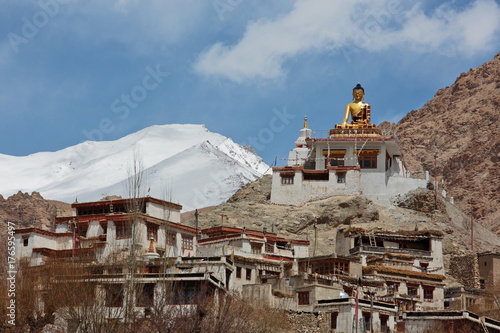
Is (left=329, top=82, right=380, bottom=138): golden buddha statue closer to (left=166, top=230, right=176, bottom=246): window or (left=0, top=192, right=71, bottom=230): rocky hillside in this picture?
(left=166, top=230, right=176, bottom=246): window

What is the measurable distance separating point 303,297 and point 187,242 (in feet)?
45.5

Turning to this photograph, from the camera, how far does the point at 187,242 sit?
64.9 m

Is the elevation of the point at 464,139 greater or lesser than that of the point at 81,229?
greater

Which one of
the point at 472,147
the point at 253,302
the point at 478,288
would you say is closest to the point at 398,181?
the point at 478,288

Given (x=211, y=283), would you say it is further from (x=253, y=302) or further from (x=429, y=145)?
(x=429, y=145)

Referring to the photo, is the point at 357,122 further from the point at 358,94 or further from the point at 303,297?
the point at 303,297

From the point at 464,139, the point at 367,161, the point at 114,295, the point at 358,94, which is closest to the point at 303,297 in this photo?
the point at 114,295

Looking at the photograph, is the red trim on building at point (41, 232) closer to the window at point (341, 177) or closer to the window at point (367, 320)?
the window at point (367, 320)

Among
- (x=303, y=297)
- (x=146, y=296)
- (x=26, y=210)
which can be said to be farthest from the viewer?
(x=26, y=210)

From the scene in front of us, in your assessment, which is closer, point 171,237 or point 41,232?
point 171,237

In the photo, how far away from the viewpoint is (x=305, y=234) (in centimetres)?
7612

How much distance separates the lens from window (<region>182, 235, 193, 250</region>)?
211 ft

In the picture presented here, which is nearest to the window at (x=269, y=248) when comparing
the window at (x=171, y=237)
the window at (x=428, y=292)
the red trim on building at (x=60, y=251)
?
the window at (x=171, y=237)

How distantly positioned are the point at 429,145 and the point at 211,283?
12806cm
